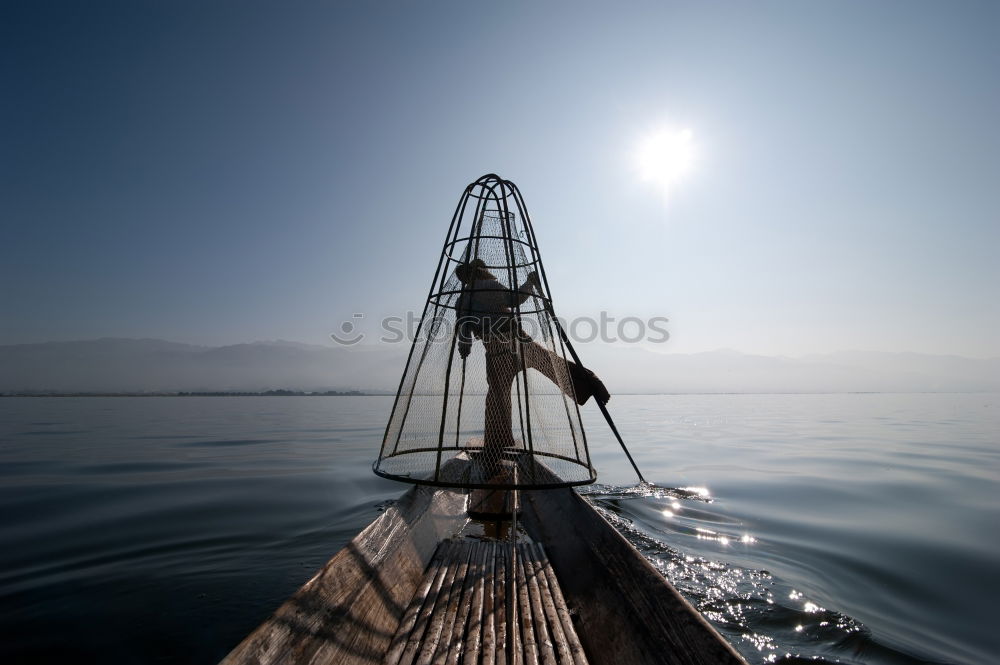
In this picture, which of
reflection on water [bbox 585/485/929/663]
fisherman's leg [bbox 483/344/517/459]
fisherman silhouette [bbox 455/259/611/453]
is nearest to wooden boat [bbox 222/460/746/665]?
reflection on water [bbox 585/485/929/663]

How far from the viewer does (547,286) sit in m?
5.37

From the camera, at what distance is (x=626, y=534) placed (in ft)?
22.0

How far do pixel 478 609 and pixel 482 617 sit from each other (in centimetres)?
11

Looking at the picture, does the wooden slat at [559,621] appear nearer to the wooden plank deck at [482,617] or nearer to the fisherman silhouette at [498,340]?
the wooden plank deck at [482,617]

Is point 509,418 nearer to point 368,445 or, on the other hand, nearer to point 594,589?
point 594,589

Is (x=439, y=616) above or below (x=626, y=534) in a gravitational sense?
above

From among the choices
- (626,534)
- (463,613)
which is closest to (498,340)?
(463,613)

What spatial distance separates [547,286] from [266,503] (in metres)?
6.96

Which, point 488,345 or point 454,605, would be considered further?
point 488,345

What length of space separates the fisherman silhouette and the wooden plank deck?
6.62 feet

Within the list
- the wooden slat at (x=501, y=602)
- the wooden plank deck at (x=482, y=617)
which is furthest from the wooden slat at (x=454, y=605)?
the wooden slat at (x=501, y=602)

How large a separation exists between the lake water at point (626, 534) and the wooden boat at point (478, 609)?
61.6 inches

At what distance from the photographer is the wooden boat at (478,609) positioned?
7.23 feet

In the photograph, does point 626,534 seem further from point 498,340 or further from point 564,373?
point 498,340
